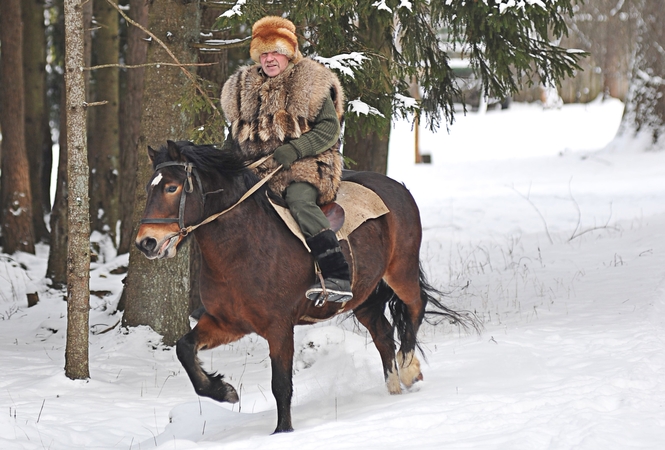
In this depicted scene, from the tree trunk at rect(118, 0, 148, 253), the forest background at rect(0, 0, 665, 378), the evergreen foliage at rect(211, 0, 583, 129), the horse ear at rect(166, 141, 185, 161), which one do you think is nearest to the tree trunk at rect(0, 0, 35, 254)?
the forest background at rect(0, 0, 665, 378)

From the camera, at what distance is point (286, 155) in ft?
19.0

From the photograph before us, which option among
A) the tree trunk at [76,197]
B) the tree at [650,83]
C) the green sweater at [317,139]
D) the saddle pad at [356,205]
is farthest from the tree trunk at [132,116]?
the tree at [650,83]

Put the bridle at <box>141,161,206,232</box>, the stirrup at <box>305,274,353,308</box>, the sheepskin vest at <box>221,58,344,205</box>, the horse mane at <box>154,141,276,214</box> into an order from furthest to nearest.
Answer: the sheepskin vest at <box>221,58,344,205</box>
the stirrup at <box>305,274,353,308</box>
the horse mane at <box>154,141,276,214</box>
the bridle at <box>141,161,206,232</box>

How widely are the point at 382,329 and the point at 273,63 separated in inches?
102

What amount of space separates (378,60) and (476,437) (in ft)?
16.2

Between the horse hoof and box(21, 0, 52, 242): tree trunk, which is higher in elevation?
box(21, 0, 52, 242): tree trunk

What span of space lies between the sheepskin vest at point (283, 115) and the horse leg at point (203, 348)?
3.60 ft

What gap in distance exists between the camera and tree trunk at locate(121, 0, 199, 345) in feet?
28.2

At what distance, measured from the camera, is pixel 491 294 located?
37.1 feet

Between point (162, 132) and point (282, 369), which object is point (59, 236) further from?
point (282, 369)

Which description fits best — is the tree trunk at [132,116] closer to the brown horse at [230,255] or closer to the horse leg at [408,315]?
the horse leg at [408,315]

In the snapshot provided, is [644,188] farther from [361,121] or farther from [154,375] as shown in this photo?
[154,375]

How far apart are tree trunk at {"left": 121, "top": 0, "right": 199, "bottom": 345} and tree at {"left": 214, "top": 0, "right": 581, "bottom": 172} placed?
32.1 inches

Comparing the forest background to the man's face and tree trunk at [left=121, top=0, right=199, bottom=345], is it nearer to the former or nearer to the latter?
tree trunk at [left=121, top=0, right=199, bottom=345]
